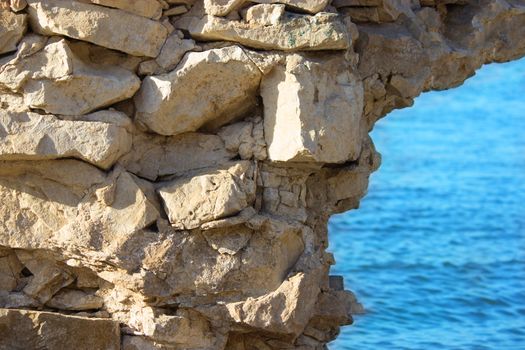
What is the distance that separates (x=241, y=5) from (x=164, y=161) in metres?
0.69

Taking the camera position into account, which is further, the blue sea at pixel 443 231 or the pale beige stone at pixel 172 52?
the blue sea at pixel 443 231

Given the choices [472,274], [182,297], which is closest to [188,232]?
[182,297]

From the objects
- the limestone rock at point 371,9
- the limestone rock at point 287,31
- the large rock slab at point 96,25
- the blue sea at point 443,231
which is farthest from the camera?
the blue sea at point 443,231

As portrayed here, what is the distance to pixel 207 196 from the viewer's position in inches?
170

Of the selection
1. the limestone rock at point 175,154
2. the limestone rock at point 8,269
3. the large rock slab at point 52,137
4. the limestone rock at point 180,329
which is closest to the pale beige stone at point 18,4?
the large rock slab at point 52,137

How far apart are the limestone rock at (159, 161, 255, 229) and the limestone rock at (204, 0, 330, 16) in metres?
0.61

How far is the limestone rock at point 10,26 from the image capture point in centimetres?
424

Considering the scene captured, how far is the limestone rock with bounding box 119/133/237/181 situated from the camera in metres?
4.46

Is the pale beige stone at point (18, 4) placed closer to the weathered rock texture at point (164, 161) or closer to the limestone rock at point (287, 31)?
the weathered rock texture at point (164, 161)

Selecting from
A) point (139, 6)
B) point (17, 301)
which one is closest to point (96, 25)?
point (139, 6)

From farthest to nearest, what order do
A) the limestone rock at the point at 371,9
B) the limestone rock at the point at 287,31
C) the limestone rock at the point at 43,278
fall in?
the limestone rock at the point at 371,9 < the limestone rock at the point at 43,278 < the limestone rock at the point at 287,31

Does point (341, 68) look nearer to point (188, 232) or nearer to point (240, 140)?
point (240, 140)

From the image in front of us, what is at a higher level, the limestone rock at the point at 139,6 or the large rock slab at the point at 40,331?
the limestone rock at the point at 139,6

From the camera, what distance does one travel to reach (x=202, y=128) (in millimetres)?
4531
